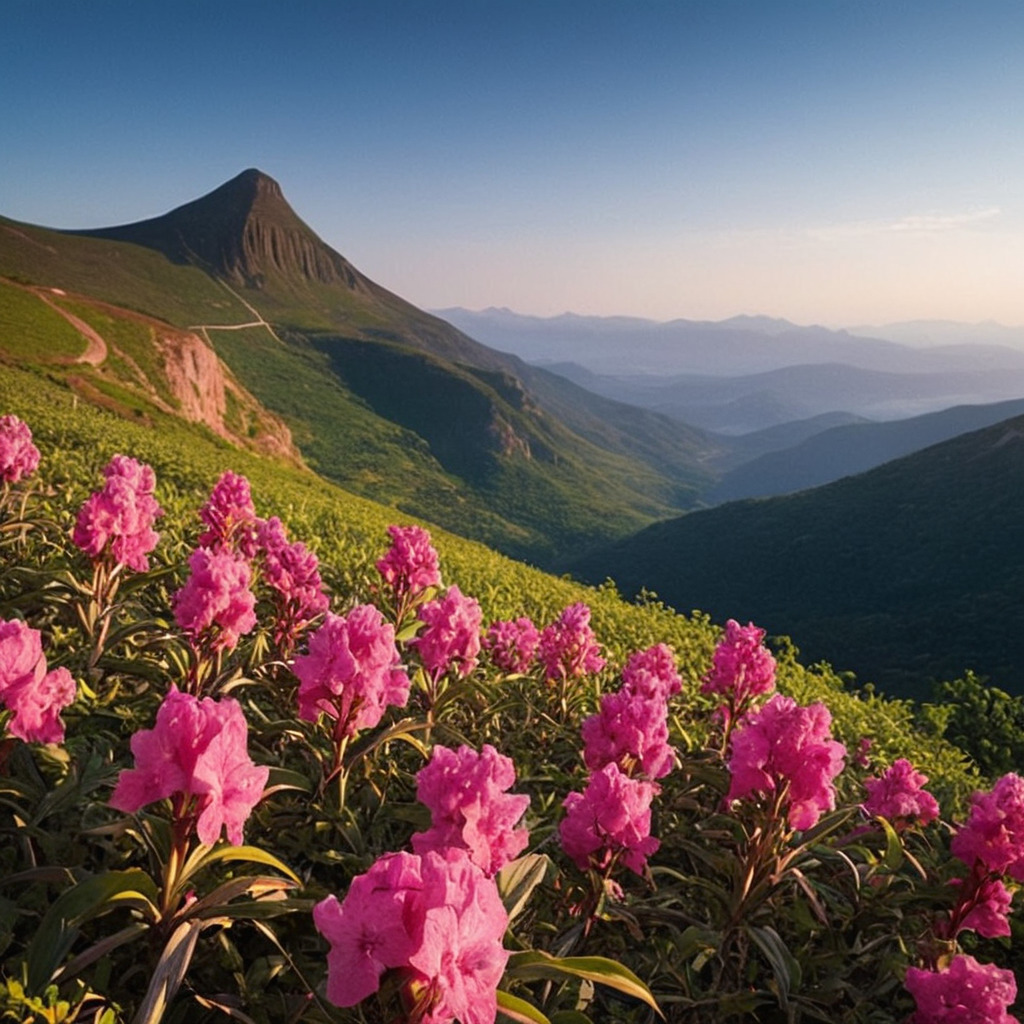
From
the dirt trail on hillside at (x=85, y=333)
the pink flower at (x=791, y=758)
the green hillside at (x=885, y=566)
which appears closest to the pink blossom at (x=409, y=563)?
the pink flower at (x=791, y=758)

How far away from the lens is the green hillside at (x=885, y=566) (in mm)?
37969

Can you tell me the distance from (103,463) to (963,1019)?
12.5 metres

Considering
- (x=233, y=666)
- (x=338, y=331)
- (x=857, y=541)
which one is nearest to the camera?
(x=233, y=666)

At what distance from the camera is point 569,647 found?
5824 millimetres

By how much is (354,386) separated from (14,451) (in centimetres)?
11329

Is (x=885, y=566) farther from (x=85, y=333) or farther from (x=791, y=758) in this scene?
(x=85, y=333)

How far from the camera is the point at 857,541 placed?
181ft

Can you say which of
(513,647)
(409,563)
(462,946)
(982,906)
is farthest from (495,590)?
(462,946)

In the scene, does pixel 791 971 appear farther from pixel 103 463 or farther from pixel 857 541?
pixel 857 541

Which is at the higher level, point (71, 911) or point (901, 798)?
point (71, 911)

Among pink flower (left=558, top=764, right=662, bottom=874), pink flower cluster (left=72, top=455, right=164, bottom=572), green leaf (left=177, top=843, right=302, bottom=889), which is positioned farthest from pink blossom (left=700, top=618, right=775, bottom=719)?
pink flower cluster (left=72, top=455, right=164, bottom=572)

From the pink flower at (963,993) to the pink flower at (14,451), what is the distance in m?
7.45

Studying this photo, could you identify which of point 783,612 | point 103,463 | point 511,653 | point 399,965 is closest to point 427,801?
point 399,965

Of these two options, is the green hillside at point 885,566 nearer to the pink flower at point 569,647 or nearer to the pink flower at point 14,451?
the pink flower at point 569,647
